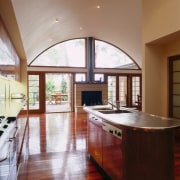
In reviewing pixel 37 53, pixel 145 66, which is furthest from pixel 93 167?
pixel 37 53

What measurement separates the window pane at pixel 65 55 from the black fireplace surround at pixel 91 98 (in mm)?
1510

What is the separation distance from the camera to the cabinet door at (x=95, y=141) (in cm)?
285

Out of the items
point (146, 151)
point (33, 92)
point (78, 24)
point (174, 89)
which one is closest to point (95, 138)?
point (146, 151)

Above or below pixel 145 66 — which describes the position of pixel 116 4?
above

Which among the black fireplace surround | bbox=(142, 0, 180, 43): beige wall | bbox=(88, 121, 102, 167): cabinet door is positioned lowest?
bbox=(88, 121, 102, 167): cabinet door

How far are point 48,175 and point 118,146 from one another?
1.26 metres

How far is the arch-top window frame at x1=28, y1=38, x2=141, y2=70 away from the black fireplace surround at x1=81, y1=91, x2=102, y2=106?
4.48 ft

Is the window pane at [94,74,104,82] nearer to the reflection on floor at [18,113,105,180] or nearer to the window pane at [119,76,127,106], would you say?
the window pane at [119,76,127,106]

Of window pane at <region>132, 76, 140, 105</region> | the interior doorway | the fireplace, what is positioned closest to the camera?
the fireplace

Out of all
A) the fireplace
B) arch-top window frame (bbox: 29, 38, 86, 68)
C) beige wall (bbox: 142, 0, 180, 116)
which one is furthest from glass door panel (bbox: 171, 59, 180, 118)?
arch-top window frame (bbox: 29, 38, 86, 68)

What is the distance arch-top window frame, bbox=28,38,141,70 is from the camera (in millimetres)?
9430

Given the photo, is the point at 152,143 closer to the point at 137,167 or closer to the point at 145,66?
the point at 137,167

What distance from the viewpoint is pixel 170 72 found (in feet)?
14.3

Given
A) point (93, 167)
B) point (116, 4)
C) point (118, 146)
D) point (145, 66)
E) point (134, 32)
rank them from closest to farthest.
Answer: point (118, 146) < point (93, 167) < point (145, 66) < point (116, 4) < point (134, 32)
